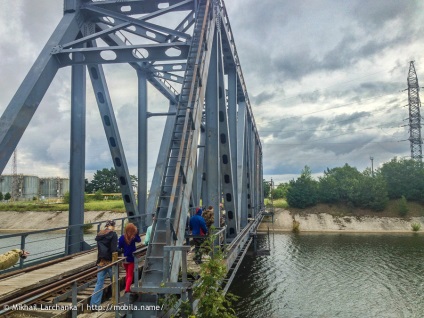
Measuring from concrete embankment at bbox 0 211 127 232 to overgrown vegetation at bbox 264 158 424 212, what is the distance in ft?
94.1

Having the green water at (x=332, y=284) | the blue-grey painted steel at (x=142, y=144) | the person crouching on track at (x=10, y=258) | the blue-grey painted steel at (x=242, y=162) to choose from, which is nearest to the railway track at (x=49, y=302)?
the person crouching on track at (x=10, y=258)

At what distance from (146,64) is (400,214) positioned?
4913 cm

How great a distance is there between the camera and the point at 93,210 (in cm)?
5884

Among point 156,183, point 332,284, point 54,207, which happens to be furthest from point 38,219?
point 332,284

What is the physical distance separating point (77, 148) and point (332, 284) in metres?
15.4

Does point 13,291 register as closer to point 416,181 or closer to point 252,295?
point 252,295

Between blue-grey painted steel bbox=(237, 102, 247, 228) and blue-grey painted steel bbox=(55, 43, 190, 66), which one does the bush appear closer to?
blue-grey painted steel bbox=(237, 102, 247, 228)

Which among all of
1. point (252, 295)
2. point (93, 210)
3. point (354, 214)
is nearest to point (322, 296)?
point (252, 295)

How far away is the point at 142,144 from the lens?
17375mm

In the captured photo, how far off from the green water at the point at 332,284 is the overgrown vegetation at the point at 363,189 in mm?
25835

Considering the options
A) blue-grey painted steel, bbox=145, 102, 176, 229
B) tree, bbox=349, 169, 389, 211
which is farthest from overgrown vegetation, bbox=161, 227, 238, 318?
tree, bbox=349, 169, 389, 211

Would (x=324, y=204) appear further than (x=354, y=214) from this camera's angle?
Yes

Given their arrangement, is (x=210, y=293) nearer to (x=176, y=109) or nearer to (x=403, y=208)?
(x=176, y=109)

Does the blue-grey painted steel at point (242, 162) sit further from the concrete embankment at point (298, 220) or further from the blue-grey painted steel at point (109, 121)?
the concrete embankment at point (298, 220)
